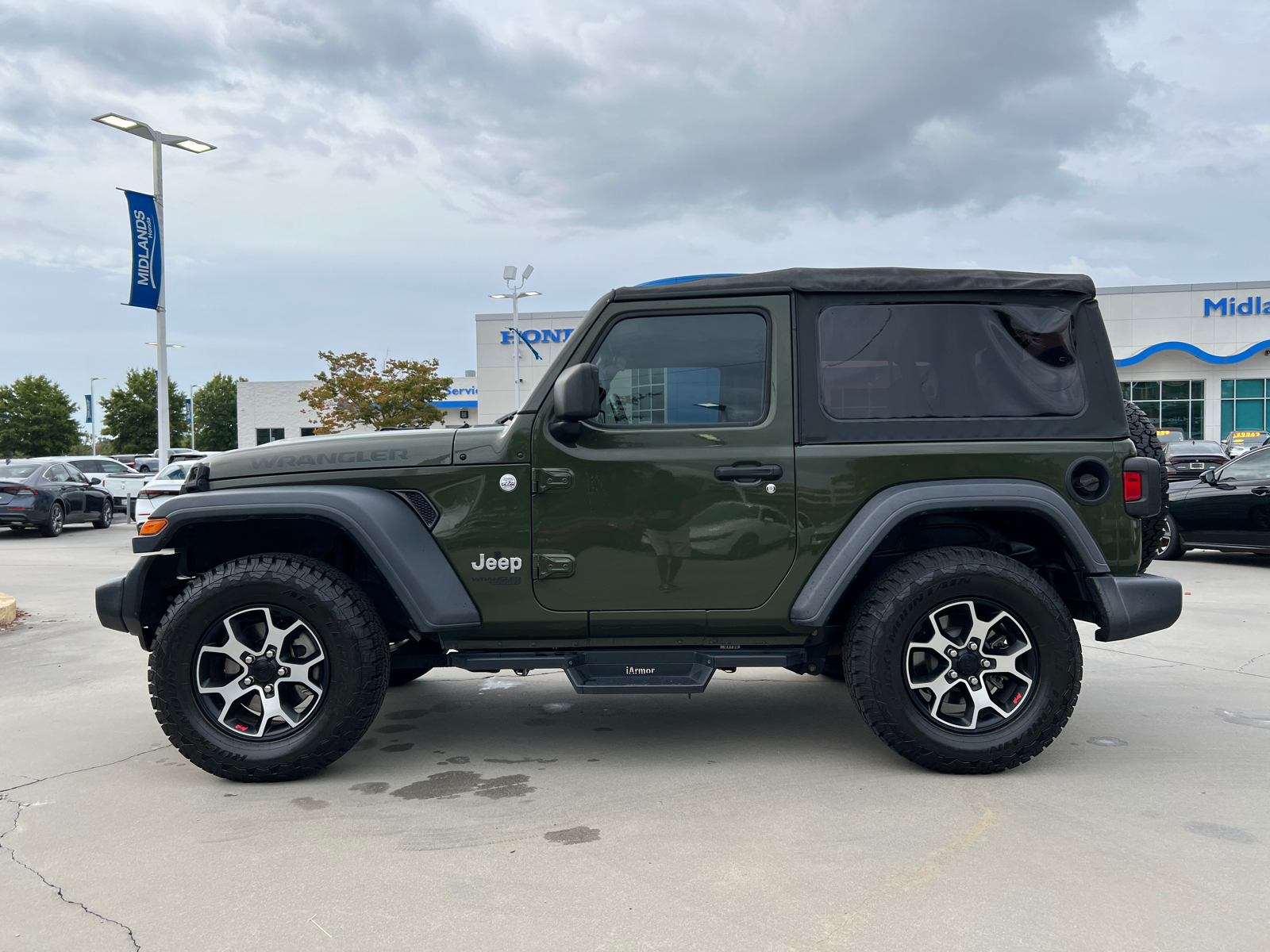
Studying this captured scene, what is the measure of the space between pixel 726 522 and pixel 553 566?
758 millimetres

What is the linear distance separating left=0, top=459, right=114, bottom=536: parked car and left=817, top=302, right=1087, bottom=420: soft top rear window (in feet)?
56.6

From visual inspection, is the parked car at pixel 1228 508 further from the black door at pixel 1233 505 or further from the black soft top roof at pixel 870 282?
the black soft top roof at pixel 870 282

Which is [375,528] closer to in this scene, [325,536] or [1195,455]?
[325,536]

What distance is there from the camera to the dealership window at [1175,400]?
1527 inches

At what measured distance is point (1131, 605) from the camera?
156 inches

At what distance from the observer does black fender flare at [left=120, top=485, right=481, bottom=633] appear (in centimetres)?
388

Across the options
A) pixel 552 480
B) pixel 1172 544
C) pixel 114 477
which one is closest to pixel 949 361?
pixel 552 480

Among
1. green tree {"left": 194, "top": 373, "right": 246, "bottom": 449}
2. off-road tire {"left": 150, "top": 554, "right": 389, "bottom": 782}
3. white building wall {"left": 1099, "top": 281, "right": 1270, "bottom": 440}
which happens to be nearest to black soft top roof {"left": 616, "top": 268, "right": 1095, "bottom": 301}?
off-road tire {"left": 150, "top": 554, "right": 389, "bottom": 782}

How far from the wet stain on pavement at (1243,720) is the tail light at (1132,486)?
161 centimetres

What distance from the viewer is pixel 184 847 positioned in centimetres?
329

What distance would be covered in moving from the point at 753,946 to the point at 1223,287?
44.6 meters

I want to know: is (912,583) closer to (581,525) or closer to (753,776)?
(753,776)

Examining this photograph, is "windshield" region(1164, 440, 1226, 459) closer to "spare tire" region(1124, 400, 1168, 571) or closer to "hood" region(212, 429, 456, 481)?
"spare tire" region(1124, 400, 1168, 571)

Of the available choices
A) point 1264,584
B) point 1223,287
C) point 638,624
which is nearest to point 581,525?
point 638,624
